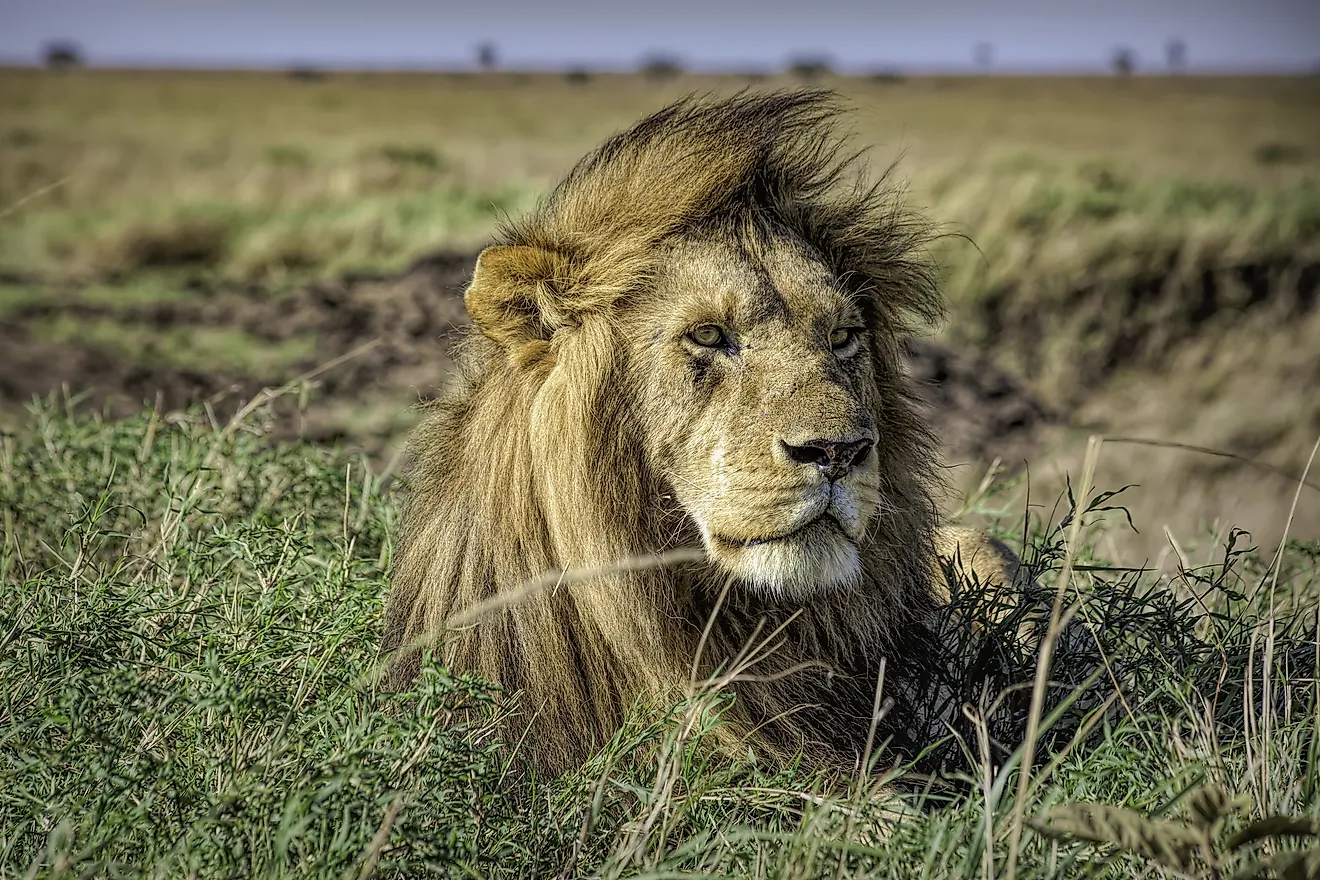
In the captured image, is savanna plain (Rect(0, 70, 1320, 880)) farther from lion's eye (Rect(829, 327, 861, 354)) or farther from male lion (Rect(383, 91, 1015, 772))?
lion's eye (Rect(829, 327, 861, 354))

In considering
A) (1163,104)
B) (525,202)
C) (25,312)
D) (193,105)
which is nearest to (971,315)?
(525,202)

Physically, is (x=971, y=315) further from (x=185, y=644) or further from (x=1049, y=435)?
(x=185, y=644)

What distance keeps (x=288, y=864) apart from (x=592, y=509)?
1.07m

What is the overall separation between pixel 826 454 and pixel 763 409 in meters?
0.19

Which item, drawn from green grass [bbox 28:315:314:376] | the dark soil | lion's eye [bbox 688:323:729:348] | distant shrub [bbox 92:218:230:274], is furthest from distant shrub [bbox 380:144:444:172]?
lion's eye [bbox 688:323:729:348]

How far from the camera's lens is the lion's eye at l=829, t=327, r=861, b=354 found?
331cm

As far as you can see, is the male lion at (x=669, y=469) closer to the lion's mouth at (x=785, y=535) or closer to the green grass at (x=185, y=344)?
the lion's mouth at (x=785, y=535)

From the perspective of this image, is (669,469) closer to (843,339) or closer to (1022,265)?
(843,339)

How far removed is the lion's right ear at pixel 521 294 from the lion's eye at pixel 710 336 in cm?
33

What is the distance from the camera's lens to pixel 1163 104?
158ft

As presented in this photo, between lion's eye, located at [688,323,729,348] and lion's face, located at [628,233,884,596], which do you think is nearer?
lion's face, located at [628,233,884,596]

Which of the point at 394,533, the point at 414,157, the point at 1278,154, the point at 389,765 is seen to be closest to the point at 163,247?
the point at 414,157

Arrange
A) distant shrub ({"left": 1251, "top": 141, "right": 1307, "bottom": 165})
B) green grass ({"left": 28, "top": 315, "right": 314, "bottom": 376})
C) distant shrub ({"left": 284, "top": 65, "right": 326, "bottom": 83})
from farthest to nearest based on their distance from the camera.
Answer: distant shrub ({"left": 284, "top": 65, "right": 326, "bottom": 83})
distant shrub ({"left": 1251, "top": 141, "right": 1307, "bottom": 165})
green grass ({"left": 28, "top": 315, "right": 314, "bottom": 376})

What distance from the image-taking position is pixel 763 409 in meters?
3.01
